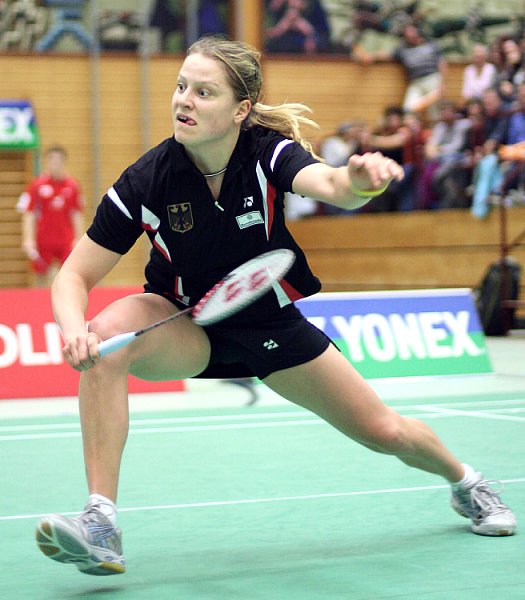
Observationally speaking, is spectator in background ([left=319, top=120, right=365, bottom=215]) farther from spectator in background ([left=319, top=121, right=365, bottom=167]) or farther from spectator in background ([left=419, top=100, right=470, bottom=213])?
spectator in background ([left=419, top=100, right=470, bottom=213])

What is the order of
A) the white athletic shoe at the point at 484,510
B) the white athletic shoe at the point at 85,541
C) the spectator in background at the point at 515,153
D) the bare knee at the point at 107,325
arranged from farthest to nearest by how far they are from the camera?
the spectator in background at the point at 515,153
the white athletic shoe at the point at 484,510
the bare knee at the point at 107,325
the white athletic shoe at the point at 85,541

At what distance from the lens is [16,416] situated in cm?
684

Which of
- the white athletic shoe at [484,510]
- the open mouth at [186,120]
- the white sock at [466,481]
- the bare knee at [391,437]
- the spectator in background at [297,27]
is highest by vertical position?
the spectator in background at [297,27]

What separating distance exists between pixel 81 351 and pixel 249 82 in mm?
917

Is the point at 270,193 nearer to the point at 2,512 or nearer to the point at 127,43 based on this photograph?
the point at 2,512

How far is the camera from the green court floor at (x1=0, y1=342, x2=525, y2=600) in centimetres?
318

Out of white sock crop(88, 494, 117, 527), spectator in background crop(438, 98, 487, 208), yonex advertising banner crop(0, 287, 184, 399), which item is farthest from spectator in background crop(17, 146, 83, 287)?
white sock crop(88, 494, 117, 527)

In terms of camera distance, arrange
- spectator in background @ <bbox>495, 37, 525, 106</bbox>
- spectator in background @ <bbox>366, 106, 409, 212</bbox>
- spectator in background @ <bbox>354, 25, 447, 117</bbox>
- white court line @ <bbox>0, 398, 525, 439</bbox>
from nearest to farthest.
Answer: white court line @ <bbox>0, 398, 525, 439</bbox>, spectator in background @ <bbox>495, 37, 525, 106</bbox>, spectator in background @ <bbox>366, 106, 409, 212</bbox>, spectator in background @ <bbox>354, 25, 447, 117</bbox>

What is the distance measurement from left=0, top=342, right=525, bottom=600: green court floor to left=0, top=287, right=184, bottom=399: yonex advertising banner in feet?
0.71

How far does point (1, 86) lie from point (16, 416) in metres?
9.97

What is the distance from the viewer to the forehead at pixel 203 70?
3176 millimetres

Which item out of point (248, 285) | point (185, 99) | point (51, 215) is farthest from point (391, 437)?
point (51, 215)

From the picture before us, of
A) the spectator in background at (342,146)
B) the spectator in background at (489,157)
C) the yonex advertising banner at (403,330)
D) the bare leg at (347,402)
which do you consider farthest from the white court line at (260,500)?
the spectator in background at (342,146)

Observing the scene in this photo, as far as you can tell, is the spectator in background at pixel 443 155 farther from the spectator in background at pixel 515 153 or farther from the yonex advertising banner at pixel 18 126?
the yonex advertising banner at pixel 18 126
